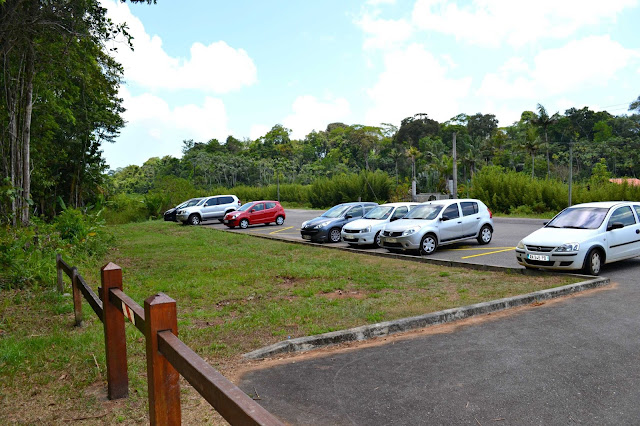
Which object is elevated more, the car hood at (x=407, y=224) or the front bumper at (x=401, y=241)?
the car hood at (x=407, y=224)

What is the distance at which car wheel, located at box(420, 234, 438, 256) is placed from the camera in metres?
13.8

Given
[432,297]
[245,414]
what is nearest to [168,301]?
[245,414]

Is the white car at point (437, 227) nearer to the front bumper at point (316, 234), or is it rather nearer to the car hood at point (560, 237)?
the front bumper at point (316, 234)

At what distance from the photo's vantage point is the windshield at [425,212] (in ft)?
48.0

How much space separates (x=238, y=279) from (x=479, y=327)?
5357 millimetres

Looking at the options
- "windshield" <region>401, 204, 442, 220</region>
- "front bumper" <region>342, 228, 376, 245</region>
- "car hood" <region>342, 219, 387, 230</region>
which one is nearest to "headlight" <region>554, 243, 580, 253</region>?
"windshield" <region>401, 204, 442, 220</region>

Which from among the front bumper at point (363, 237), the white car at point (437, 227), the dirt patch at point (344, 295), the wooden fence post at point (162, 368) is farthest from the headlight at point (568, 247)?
the wooden fence post at point (162, 368)

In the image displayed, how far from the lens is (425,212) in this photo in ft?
49.0

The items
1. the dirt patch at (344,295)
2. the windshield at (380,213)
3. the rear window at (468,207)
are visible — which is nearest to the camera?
the dirt patch at (344,295)

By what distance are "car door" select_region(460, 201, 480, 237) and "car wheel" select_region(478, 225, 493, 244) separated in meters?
0.24

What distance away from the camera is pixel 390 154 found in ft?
279

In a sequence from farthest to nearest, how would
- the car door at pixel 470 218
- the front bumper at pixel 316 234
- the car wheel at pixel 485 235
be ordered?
the front bumper at pixel 316 234 → the car wheel at pixel 485 235 → the car door at pixel 470 218

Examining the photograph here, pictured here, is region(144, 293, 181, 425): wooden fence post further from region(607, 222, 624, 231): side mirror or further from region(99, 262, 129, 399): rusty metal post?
region(607, 222, 624, 231): side mirror

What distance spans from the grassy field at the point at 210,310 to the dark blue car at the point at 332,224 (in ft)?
13.3
